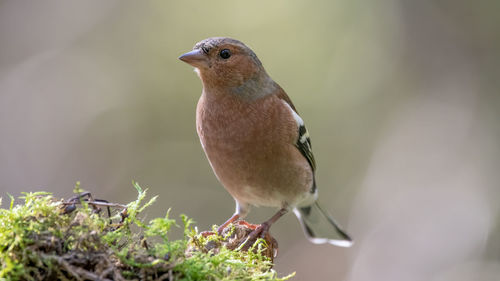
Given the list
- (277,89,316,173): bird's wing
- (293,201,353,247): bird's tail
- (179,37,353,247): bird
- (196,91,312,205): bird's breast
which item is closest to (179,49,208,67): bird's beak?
(179,37,353,247): bird

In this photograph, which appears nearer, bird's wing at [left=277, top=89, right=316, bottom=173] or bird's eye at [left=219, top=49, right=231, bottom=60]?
bird's eye at [left=219, top=49, right=231, bottom=60]

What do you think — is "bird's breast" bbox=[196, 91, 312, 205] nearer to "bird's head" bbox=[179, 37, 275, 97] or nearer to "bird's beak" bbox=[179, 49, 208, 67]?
"bird's head" bbox=[179, 37, 275, 97]

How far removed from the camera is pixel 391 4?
11.9 metres

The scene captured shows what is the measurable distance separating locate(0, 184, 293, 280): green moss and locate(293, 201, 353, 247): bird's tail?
444 cm

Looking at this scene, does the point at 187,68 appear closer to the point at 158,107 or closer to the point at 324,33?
the point at 158,107

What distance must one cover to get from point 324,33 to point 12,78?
24.2ft

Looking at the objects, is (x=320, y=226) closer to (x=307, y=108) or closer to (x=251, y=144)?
(x=251, y=144)

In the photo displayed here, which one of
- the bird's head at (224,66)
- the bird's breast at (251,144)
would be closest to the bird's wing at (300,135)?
the bird's breast at (251,144)

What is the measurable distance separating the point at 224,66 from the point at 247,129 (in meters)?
0.76

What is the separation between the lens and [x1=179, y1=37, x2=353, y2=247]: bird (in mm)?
4801

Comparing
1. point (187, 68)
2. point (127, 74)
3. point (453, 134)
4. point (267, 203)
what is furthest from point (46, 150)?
point (453, 134)

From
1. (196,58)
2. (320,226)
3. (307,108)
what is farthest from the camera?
(307,108)

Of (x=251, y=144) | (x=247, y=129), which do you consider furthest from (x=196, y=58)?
(x=251, y=144)

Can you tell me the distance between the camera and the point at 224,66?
201 inches
